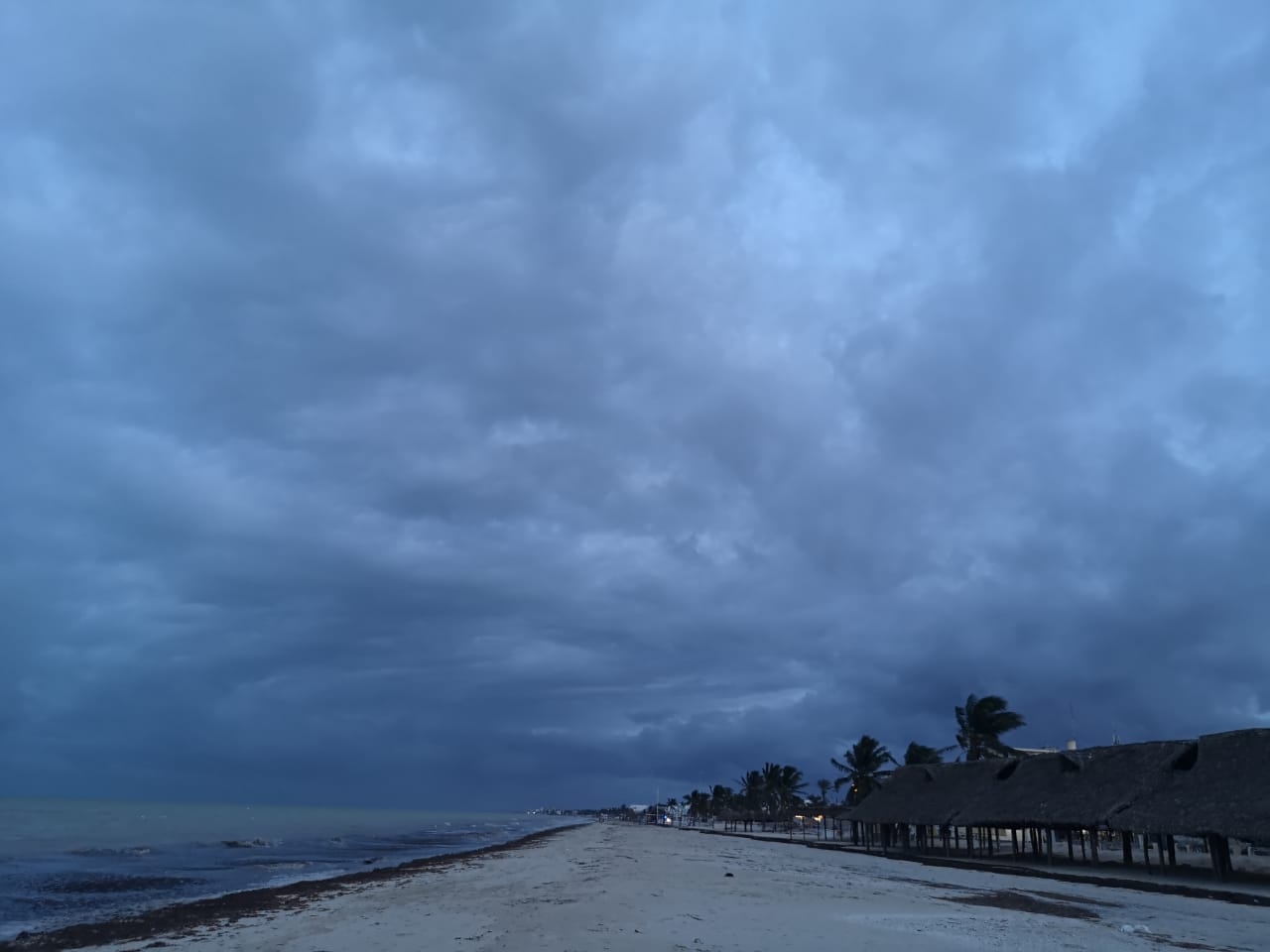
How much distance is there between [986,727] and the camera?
58406mm

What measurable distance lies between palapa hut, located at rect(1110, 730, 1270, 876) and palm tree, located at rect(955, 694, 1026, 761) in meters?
24.8

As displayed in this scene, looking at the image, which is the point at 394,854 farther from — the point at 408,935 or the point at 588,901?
the point at 408,935

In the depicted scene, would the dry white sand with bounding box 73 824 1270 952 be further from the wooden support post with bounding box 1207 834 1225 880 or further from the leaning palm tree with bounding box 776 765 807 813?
the leaning palm tree with bounding box 776 765 807 813

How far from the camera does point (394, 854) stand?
173ft

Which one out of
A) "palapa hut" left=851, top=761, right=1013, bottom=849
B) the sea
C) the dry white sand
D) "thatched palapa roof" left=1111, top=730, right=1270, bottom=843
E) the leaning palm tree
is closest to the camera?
the dry white sand

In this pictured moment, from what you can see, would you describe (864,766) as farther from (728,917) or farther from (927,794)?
(728,917)

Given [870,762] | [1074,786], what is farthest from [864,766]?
[1074,786]

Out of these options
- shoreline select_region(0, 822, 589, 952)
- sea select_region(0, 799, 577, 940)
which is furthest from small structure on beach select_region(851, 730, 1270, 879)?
sea select_region(0, 799, 577, 940)

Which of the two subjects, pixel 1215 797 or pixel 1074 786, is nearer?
pixel 1215 797

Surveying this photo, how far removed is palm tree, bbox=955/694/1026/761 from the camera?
57844mm

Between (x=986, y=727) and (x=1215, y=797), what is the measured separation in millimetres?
28642

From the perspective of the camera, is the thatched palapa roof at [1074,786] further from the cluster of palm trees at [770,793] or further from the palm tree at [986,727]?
the cluster of palm trees at [770,793]

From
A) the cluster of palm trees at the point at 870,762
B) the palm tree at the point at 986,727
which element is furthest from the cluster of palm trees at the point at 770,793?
the palm tree at the point at 986,727

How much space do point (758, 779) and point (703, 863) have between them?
7847 centimetres
